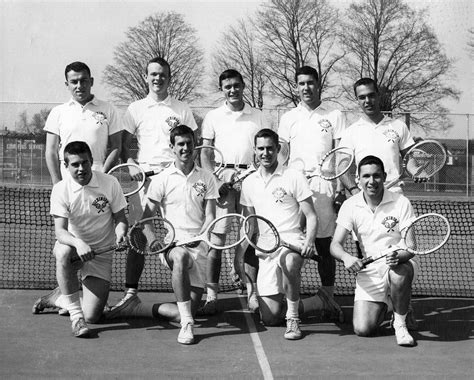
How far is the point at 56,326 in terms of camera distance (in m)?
4.84

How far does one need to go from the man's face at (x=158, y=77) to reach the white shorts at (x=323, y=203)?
1352 millimetres

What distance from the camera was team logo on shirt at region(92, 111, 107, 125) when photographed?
5194 mm

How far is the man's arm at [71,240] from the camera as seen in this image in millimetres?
4480

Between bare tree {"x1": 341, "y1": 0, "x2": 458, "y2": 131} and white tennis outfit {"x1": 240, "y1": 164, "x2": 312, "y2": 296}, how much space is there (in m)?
12.9

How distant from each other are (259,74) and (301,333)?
14.2m

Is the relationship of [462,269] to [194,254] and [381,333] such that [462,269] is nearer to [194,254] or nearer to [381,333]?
[381,333]

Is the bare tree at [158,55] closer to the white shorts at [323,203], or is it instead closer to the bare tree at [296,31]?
the bare tree at [296,31]

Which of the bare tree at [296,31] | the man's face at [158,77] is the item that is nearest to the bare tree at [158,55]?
the bare tree at [296,31]

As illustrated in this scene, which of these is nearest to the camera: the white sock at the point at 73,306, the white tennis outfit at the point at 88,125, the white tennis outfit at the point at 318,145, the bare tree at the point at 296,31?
the white sock at the point at 73,306

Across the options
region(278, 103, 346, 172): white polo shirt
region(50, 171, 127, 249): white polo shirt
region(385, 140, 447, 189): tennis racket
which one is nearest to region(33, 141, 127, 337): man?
region(50, 171, 127, 249): white polo shirt

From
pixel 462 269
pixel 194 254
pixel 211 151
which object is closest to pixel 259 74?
pixel 462 269

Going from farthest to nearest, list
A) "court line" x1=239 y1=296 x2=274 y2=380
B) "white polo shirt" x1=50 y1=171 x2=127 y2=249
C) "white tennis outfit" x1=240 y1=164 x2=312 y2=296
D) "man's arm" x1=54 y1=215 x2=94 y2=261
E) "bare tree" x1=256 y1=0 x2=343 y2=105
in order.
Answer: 1. "bare tree" x1=256 y1=0 x2=343 y2=105
2. "white tennis outfit" x1=240 y1=164 x2=312 y2=296
3. "white polo shirt" x1=50 y1=171 x2=127 y2=249
4. "man's arm" x1=54 y1=215 x2=94 y2=261
5. "court line" x1=239 y1=296 x2=274 y2=380

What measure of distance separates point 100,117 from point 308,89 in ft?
5.12

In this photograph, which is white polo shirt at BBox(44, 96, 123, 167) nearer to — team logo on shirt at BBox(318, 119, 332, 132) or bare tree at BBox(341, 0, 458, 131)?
team logo on shirt at BBox(318, 119, 332, 132)
